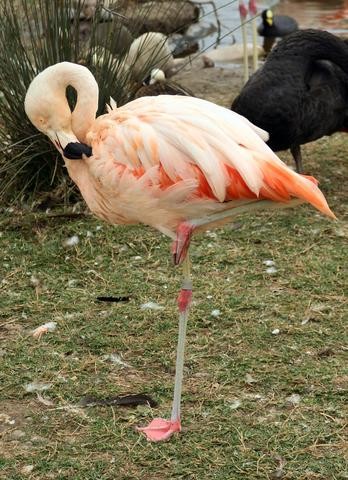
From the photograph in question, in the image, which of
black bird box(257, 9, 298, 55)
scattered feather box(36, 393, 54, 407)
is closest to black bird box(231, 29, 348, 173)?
scattered feather box(36, 393, 54, 407)

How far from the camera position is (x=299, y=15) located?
41.2ft

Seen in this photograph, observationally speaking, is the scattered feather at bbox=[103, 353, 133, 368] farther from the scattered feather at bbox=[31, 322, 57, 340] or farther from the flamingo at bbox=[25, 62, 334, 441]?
the flamingo at bbox=[25, 62, 334, 441]

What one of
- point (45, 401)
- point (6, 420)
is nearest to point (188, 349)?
point (45, 401)

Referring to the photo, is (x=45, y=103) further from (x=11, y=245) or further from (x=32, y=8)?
(x=32, y=8)

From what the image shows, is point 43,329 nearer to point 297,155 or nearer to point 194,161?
point 194,161

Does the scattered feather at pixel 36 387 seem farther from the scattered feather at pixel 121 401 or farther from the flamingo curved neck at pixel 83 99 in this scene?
the flamingo curved neck at pixel 83 99

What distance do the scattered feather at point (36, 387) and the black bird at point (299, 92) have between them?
2.33m

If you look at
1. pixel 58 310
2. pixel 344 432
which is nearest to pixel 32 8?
pixel 58 310

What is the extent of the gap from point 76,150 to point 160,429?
1.05 metres

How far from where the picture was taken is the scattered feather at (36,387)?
349 cm

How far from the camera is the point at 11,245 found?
4891 mm

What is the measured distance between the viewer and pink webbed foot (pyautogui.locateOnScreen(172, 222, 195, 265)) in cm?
302

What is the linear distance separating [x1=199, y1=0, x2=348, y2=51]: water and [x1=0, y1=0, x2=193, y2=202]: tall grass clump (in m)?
5.35

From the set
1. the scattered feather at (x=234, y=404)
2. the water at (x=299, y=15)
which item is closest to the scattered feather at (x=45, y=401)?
the scattered feather at (x=234, y=404)
